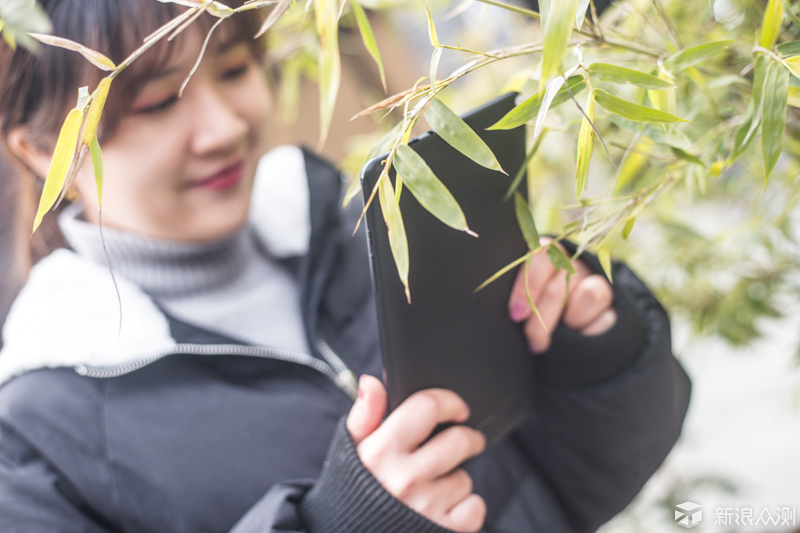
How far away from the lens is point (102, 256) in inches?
28.4

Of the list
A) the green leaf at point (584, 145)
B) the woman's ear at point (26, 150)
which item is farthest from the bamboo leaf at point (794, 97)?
the woman's ear at point (26, 150)

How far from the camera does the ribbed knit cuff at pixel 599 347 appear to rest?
1.97 ft

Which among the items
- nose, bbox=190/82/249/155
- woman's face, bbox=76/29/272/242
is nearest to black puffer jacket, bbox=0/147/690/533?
woman's face, bbox=76/29/272/242

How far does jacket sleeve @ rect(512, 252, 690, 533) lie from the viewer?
612mm

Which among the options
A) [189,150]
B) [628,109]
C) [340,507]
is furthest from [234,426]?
[628,109]

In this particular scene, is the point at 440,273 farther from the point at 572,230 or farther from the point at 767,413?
the point at 767,413

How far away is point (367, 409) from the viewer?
47cm

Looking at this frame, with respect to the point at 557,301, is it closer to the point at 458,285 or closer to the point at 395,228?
the point at 458,285

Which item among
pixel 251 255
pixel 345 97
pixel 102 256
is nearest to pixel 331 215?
pixel 251 255

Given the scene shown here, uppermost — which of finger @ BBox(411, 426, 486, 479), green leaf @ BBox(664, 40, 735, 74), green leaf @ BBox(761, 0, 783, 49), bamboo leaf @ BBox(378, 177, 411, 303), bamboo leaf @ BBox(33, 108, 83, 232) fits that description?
bamboo leaf @ BBox(33, 108, 83, 232)

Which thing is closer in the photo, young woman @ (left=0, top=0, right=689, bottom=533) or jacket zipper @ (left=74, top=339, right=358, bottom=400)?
young woman @ (left=0, top=0, right=689, bottom=533)

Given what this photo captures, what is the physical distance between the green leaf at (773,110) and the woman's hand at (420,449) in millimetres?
300

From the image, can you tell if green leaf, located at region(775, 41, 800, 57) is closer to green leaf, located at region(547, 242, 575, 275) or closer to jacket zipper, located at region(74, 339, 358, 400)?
green leaf, located at region(547, 242, 575, 275)

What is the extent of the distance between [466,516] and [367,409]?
136 mm
